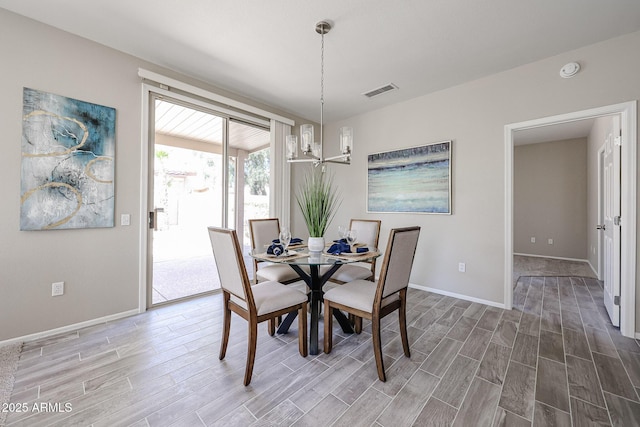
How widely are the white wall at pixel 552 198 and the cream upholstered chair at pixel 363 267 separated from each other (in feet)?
15.5

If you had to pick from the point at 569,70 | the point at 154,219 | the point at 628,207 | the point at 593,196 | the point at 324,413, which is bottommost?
the point at 324,413

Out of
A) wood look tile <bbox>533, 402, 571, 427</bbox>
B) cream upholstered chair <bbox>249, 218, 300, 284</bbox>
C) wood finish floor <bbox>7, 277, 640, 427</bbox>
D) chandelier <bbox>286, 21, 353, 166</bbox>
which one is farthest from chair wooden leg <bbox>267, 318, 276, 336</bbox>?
wood look tile <bbox>533, 402, 571, 427</bbox>

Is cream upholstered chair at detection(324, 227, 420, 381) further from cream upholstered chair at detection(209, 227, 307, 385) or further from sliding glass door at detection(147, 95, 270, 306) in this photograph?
sliding glass door at detection(147, 95, 270, 306)

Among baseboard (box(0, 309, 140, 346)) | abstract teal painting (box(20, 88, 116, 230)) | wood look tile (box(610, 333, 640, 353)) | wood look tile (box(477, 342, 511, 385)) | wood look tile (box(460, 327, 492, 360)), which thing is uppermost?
abstract teal painting (box(20, 88, 116, 230))

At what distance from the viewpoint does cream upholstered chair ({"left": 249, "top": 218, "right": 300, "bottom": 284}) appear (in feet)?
8.50

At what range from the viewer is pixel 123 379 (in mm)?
1704

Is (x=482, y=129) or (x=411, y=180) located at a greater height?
(x=482, y=129)

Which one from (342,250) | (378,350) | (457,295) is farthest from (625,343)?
(342,250)

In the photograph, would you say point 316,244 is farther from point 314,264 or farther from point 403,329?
point 403,329

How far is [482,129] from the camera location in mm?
3113

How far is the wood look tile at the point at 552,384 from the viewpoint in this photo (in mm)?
1519

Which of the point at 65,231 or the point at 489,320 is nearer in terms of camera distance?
Answer: the point at 65,231

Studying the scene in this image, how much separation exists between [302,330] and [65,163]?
259cm

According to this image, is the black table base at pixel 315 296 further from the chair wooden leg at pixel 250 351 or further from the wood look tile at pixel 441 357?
the wood look tile at pixel 441 357
